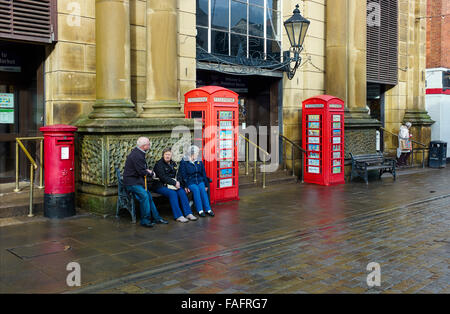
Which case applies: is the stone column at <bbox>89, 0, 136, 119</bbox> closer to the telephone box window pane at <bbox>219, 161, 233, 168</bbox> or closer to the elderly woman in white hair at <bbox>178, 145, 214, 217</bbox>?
the elderly woman in white hair at <bbox>178, 145, 214, 217</bbox>

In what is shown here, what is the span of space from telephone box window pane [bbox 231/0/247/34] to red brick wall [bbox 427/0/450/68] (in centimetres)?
1527

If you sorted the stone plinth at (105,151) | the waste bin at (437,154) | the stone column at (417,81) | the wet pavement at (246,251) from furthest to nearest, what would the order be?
1. the stone column at (417,81)
2. the waste bin at (437,154)
3. the stone plinth at (105,151)
4. the wet pavement at (246,251)

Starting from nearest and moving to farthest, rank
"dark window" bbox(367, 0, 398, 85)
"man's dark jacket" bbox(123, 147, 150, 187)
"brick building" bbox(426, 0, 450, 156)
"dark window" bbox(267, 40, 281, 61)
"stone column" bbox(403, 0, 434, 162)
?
"man's dark jacket" bbox(123, 147, 150, 187), "dark window" bbox(267, 40, 281, 61), "dark window" bbox(367, 0, 398, 85), "stone column" bbox(403, 0, 434, 162), "brick building" bbox(426, 0, 450, 156)

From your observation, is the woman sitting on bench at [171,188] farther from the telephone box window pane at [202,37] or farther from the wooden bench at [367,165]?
the wooden bench at [367,165]

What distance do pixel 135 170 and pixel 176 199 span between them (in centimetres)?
93

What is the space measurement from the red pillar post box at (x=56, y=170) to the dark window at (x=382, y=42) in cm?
1252

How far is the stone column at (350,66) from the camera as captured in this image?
50.0ft

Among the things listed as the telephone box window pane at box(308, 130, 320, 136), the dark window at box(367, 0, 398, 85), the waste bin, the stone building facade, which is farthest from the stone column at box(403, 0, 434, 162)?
the stone building facade

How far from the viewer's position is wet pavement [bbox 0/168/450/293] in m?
5.44

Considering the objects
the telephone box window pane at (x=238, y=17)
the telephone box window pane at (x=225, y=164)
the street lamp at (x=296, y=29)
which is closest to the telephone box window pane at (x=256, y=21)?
the telephone box window pane at (x=238, y=17)

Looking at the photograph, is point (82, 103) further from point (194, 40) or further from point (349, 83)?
point (349, 83)

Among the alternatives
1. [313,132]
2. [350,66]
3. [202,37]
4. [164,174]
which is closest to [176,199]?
[164,174]

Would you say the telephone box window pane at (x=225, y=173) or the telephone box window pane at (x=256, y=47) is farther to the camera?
the telephone box window pane at (x=256, y=47)

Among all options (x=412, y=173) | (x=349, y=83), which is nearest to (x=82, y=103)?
(x=349, y=83)
